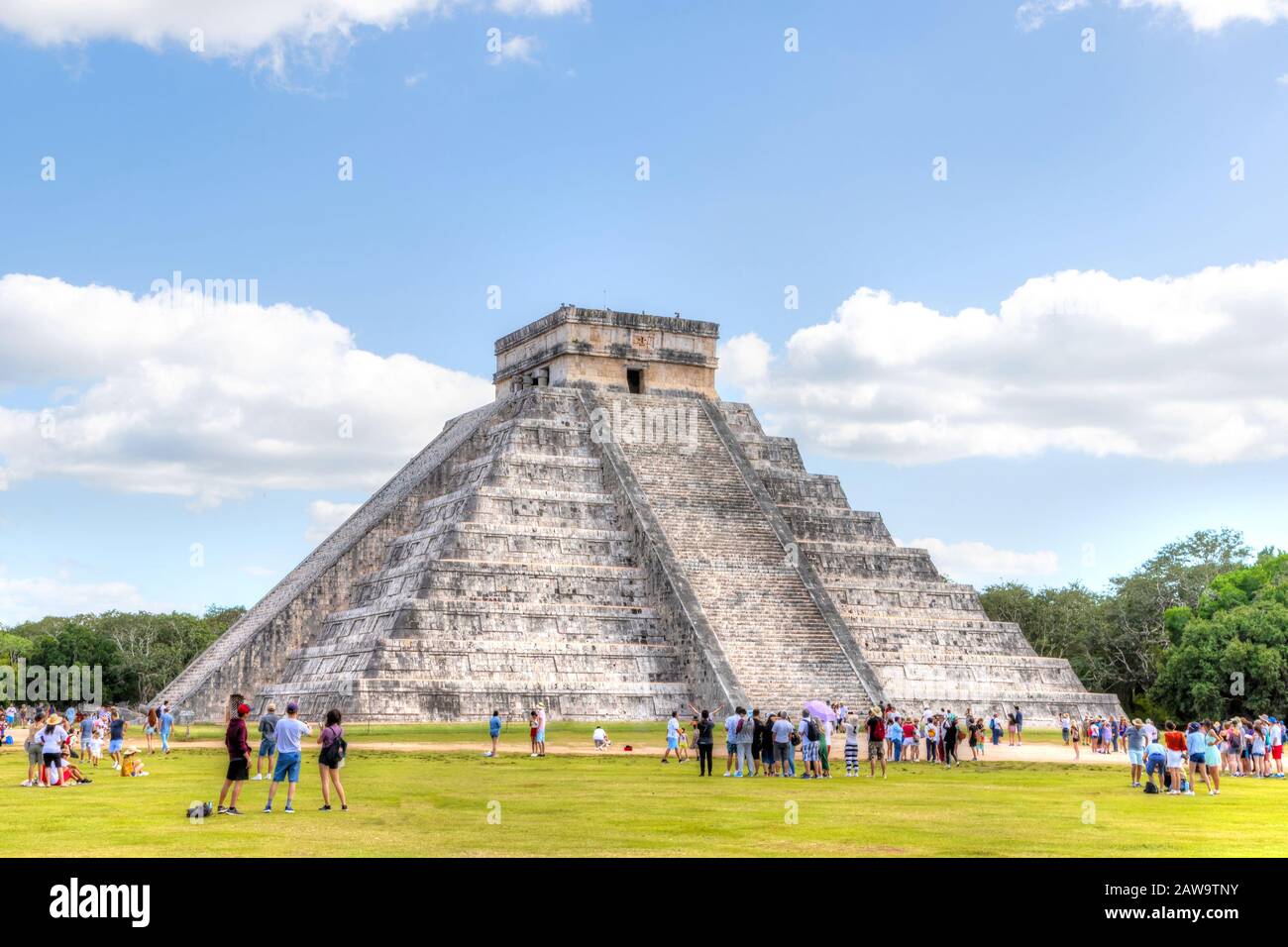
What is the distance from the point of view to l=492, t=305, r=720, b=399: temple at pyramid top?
142ft

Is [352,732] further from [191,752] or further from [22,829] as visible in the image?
[22,829]

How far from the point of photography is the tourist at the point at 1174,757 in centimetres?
2091

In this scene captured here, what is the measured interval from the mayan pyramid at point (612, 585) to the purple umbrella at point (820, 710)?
257cm

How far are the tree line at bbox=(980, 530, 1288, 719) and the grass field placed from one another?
20.5m

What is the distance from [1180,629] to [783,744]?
32.1m

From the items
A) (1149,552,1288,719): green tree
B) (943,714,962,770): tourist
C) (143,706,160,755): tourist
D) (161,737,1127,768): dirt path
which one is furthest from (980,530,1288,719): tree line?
(143,706,160,755): tourist

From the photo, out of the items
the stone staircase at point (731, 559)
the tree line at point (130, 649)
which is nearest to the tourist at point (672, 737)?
the stone staircase at point (731, 559)

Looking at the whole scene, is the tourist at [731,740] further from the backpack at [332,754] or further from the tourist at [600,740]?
the backpack at [332,754]

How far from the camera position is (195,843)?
13.1 meters

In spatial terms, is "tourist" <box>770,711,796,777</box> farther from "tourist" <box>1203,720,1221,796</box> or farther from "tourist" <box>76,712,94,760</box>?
"tourist" <box>76,712,94,760</box>

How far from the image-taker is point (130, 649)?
2601 inches

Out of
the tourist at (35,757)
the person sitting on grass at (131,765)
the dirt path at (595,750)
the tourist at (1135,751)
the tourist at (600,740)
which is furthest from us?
the tourist at (600,740)

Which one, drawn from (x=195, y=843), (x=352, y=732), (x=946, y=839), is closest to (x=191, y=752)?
(x=352, y=732)

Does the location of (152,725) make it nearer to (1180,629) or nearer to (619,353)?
(619,353)
